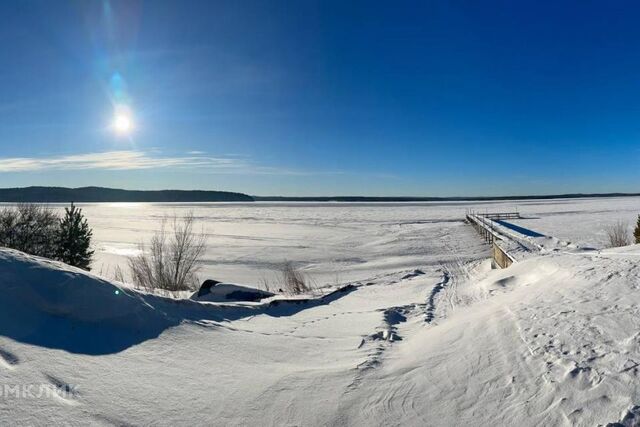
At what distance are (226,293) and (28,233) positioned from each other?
15368 millimetres

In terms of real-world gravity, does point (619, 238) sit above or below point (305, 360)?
above

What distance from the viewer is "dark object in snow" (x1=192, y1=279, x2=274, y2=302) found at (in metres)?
9.19

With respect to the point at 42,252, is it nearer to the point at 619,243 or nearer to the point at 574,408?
the point at 574,408

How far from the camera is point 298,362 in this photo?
15.3ft

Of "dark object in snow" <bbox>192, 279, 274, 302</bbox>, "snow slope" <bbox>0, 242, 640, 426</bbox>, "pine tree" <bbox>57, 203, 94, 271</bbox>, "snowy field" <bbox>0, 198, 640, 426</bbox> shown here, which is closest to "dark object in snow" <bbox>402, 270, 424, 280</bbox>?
"dark object in snow" <bbox>192, 279, 274, 302</bbox>

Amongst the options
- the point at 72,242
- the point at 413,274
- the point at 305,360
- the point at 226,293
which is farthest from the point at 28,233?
the point at 305,360

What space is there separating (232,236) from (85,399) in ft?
117

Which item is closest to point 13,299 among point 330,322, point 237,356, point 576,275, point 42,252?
point 237,356

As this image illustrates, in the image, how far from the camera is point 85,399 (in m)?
3.08

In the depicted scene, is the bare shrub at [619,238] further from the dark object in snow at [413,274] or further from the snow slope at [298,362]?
the snow slope at [298,362]

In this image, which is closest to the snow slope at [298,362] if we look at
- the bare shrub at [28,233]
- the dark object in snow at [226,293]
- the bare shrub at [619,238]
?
the dark object in snow at [226,293]

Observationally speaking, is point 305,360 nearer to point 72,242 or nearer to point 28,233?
point 72,242

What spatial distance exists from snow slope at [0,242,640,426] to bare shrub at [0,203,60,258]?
16827 mm

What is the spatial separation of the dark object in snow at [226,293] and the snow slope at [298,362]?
3.00 metres
